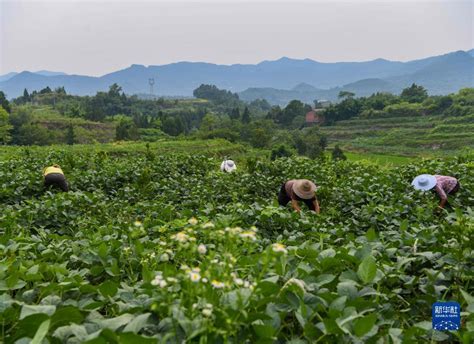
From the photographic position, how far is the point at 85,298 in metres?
2.05

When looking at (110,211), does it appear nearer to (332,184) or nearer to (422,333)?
→ (332,184)

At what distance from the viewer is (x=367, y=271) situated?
2074mm

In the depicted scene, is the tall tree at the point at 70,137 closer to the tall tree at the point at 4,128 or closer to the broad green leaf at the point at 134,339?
the tall tree at the point at 4,128

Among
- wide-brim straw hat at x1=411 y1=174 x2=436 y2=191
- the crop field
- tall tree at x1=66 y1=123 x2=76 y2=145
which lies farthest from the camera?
Answer: tall tree at x1=66 y1=123 x2=76 y2=145

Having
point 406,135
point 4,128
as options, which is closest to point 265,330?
point 406,135

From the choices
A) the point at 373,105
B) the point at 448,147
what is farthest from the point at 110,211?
the point at 373,105

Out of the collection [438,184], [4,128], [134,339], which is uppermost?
[134,339]

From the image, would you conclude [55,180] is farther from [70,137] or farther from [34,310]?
[70,137]

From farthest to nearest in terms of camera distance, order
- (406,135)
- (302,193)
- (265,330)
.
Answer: (406,135), (302,193), (265,330)

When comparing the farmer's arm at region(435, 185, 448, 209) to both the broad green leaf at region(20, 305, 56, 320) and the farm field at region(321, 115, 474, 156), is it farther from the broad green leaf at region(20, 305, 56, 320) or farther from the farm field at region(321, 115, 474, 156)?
the farm field at region(321, 115, 474, 156)

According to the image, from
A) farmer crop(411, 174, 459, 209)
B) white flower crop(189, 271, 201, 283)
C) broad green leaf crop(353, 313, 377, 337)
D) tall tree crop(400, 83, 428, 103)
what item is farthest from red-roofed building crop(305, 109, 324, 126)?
white flower crop(189, 271, 201, 283)

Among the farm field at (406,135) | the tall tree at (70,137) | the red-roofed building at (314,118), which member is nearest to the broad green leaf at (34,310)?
the farm field at (406,135)

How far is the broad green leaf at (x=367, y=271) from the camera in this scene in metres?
2.06

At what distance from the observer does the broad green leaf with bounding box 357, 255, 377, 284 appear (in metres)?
2.06
